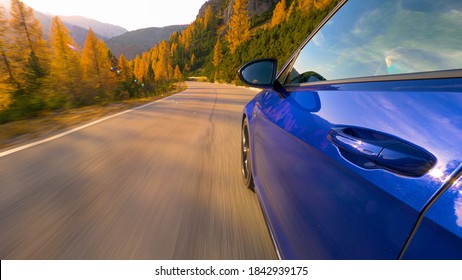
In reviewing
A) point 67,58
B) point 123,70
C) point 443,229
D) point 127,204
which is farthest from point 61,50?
point 443,229

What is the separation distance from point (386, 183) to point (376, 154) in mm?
109

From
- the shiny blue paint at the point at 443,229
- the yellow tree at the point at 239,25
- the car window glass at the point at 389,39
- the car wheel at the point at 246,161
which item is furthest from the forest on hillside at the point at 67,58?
the shiny blue paint at the point at 443,229

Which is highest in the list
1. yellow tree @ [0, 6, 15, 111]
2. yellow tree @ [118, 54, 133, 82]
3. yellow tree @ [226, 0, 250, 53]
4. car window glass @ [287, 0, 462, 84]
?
yellow tree @ [226, 0, 250, 53]

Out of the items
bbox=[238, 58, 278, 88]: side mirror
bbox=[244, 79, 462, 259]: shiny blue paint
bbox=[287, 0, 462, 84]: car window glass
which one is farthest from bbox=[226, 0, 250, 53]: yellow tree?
bbox=[244, 79, 462, 259]: shiny blue paint

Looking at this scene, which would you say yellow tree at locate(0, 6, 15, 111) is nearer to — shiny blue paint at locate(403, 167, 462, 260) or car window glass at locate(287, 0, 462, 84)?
car window glass at locate(287, 0, 462, 84)

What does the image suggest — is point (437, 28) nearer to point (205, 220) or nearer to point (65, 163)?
point (205, 220)

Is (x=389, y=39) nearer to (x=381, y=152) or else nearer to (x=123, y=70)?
(x=381, y=152)

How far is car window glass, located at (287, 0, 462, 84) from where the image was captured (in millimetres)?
869

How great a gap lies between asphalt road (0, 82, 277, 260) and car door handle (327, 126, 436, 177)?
3.55ft

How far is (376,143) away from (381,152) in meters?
0.05

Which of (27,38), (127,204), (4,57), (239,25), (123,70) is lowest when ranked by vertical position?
(123,70)

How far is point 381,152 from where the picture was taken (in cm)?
75

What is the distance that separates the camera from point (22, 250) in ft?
5.31

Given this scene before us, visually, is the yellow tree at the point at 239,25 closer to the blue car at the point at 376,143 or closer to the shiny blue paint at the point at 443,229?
the blue car at the point at 376,143
